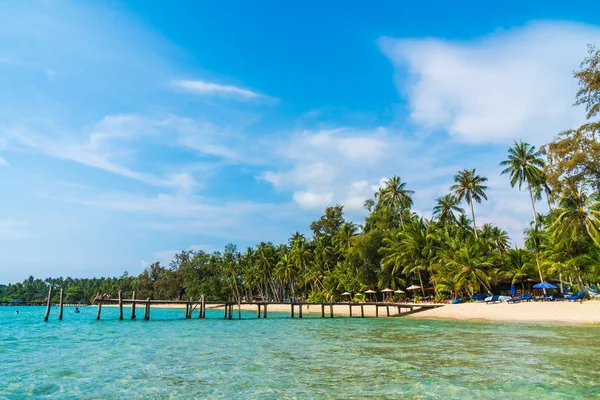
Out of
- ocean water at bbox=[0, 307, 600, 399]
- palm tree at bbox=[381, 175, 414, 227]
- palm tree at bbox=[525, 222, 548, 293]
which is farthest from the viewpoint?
palm tree at bbox=[381, 175, 414, 227]

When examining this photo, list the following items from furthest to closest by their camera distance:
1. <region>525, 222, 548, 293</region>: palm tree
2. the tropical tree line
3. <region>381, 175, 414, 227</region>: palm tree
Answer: <region>381, 175, 414, 227</region>: palm tree, <region>525, 222, 548, 293</region>: palm tree, the tropical tree line

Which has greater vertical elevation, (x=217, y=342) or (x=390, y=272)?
(x=390, y=272)

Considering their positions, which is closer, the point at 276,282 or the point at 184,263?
the point at 276,282

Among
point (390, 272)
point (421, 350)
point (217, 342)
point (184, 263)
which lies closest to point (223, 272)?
point (184, 263)

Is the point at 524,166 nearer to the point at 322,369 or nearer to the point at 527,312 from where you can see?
the point at 527,312

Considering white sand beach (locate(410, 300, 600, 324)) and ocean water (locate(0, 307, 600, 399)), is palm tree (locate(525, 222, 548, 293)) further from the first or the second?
ocean water (locate(0, 307, 600, 399))

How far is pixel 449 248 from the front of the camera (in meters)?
51.4

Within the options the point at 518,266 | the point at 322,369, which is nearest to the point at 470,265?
the point at 518,266

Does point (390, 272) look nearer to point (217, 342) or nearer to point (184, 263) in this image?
point (217, 342)

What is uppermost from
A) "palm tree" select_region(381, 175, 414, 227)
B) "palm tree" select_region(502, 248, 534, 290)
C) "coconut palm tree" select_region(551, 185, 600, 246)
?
"palm tree" select_region(381, 175, 414, 227)

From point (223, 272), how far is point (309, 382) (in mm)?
85618

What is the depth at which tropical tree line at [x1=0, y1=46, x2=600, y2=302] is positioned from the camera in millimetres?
27188

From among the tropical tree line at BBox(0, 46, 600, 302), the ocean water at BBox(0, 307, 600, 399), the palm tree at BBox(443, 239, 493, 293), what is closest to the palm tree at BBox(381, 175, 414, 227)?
the tropical tree line at BBox(0, 46, 600, 302)

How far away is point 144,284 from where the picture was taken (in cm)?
11800
